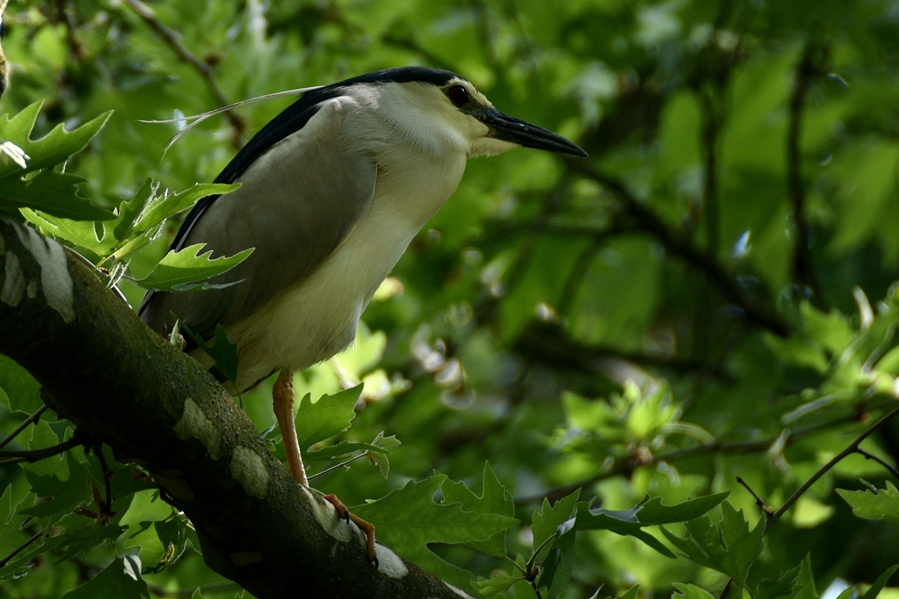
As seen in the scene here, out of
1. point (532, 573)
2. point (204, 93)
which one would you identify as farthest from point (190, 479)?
point (204, 93)

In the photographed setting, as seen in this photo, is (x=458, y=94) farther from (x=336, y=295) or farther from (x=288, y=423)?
(x=288, y=423)

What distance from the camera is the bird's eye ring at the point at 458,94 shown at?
3.01 metres

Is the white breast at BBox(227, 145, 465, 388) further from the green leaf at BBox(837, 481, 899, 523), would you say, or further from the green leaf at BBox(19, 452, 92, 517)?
the green leaf at BBox(837, 481, 899, 523)

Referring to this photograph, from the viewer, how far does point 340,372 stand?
10.1 feet

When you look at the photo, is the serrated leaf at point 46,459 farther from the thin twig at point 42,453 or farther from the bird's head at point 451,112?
the bird's head at point 451,112

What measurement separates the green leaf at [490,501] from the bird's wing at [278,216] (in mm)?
820

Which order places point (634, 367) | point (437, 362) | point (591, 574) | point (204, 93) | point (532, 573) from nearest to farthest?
point (532, 573), point (204, 93), point (591, 574), point (437, 362), point (634, 367)

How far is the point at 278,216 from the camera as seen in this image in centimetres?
248

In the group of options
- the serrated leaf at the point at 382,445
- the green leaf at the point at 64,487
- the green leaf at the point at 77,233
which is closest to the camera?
the green leaf at the point at 77,233

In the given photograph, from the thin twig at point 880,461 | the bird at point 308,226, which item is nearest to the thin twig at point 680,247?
the bird at point 308,226

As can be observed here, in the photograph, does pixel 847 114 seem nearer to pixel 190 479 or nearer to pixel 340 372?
pixel 340 372

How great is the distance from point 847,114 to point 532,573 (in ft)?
12.4

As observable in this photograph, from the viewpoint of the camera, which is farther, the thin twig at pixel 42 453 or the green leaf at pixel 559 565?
the green leaf at pixel 559 565

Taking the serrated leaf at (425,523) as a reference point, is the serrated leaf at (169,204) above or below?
above
